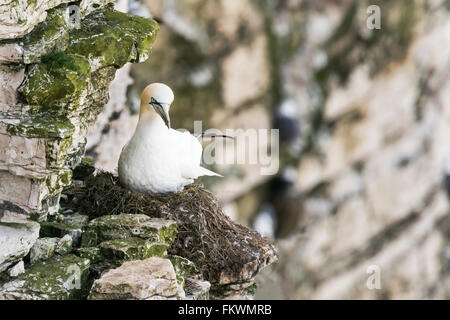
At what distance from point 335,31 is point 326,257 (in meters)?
1.57

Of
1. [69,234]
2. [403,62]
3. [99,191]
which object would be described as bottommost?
[69,234]

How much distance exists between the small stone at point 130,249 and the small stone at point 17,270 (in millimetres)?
233

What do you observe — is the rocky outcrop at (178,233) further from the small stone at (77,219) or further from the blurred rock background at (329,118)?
the blurred rock background at (329,118)

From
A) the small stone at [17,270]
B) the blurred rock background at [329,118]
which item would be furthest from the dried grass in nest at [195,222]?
the blurred rock background at [329,118]

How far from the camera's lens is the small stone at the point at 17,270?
82.4 inches

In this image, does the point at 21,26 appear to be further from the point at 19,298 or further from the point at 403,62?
the point at 403,62

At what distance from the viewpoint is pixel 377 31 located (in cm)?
507

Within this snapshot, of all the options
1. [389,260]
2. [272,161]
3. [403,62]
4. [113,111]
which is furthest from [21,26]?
[389,260]

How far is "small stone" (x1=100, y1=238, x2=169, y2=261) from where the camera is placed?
2.22m

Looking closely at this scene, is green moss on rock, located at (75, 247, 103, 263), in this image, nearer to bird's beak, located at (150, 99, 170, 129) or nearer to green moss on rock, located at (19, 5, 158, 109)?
green moss on rock, located at (19, 5, 158, 109)

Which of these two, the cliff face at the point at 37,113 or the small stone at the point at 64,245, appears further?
the small stone at the point at 64,245

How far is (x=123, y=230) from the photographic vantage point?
7.68 ft

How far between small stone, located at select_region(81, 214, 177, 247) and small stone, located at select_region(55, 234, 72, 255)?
0.05m
